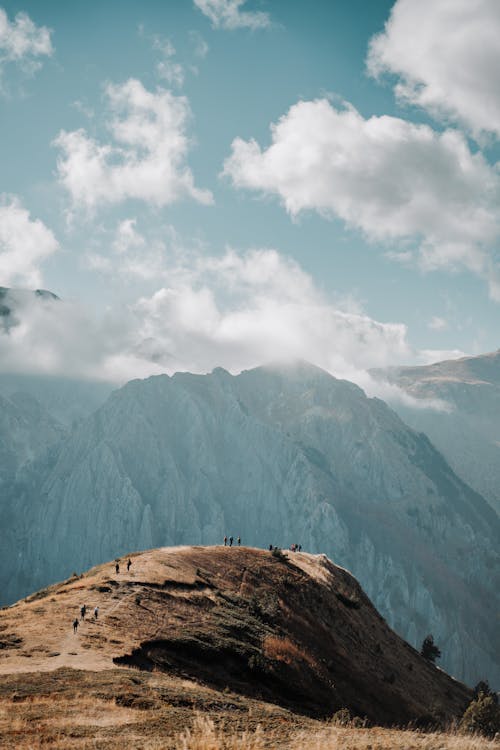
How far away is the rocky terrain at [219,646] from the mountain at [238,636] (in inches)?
5.0

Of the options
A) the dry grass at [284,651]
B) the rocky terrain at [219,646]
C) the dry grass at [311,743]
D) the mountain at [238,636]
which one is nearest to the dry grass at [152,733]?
the dry grass at [311,743]

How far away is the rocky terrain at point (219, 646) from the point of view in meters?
22.7

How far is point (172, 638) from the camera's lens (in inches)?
1244

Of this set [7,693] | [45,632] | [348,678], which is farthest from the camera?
Answer: [348,678]

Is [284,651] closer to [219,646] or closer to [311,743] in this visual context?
[219,646]

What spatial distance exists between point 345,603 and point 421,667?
38.6ft

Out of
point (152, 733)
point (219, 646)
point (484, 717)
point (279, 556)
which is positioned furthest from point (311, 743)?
point (279, 556)

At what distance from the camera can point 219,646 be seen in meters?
32.8

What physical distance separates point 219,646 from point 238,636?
3652mm

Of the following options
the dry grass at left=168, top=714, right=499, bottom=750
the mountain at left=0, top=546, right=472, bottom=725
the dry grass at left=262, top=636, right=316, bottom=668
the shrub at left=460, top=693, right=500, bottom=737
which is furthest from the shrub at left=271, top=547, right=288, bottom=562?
the dry grass at left=168, top=714, right=499, bottom=750

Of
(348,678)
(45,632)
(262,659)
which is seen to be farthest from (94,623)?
(348,678)

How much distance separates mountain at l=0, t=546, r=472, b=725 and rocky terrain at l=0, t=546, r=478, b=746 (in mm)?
127

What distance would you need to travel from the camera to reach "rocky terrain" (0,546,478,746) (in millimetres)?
22656

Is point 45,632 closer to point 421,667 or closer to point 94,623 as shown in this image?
point 94,623
